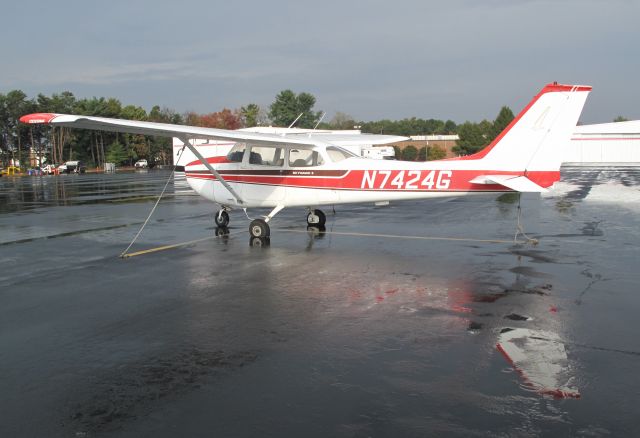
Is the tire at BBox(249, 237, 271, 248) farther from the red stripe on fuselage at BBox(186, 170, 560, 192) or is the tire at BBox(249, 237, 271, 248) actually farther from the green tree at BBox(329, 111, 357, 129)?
the green tree at BBox(329, 111, 357, 129)

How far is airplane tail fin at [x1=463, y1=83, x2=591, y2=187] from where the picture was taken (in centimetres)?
952

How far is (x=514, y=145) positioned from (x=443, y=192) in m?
1.55

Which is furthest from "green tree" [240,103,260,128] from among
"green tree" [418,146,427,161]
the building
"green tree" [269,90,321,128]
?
the building

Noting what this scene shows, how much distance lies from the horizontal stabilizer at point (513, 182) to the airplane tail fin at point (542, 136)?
0.23 meters

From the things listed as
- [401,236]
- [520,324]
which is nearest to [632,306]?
[520,324]

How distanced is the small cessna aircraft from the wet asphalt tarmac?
1135mm

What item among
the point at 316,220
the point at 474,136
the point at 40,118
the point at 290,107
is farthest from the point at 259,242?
the point at 290,107

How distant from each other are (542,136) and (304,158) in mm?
4951

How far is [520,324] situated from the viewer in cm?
→ 590

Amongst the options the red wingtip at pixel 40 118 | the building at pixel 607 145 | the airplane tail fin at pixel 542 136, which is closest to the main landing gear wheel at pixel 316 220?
the airplane tail fin at pixel 542 136

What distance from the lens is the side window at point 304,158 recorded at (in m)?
11.9

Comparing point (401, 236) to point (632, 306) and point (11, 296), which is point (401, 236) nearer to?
point (632, 306)

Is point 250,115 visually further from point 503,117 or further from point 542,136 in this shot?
point 542,136

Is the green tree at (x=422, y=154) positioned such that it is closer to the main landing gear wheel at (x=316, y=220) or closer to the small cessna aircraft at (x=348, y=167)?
the main landing gear wheel at (x=316, y=220)
